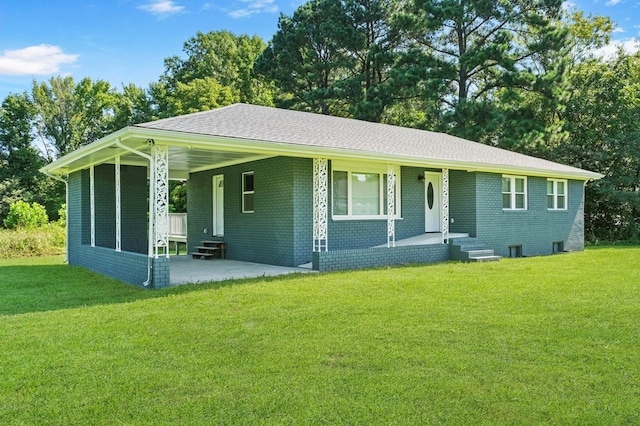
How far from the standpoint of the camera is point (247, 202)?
1324 centimetres

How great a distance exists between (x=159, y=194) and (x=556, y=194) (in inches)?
554

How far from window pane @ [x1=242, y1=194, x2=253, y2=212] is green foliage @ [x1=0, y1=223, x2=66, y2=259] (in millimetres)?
8710

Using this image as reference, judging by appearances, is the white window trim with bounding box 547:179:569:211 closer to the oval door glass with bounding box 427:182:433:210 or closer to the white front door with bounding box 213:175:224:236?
the oval door glass with bounding box 427:182:433:210

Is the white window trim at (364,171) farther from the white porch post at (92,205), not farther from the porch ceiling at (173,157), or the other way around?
the white porch post at (92,205)

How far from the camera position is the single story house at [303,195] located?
33.1 ft

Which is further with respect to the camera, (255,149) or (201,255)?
(201,255)

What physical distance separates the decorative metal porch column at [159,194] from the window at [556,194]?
13.4m

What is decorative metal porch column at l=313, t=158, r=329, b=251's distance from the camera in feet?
36.2

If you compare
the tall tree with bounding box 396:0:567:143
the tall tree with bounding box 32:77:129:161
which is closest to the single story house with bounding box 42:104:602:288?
the tall tree with bounding box 396:0:567:143

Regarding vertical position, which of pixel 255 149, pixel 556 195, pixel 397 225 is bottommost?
pixel 397 225

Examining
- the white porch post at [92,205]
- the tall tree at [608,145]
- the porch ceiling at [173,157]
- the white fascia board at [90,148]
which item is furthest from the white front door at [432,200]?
the tall tree at [608,145]

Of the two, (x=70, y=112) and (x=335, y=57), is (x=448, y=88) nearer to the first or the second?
(x=335, y=57)

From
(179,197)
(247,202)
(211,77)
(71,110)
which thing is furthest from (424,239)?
(71,110)

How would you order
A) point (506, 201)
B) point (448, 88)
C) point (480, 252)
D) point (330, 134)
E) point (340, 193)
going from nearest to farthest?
point (340, 193) < point (330, 134) < point (480, 252) < point (506, 201) < point (448, 88)
